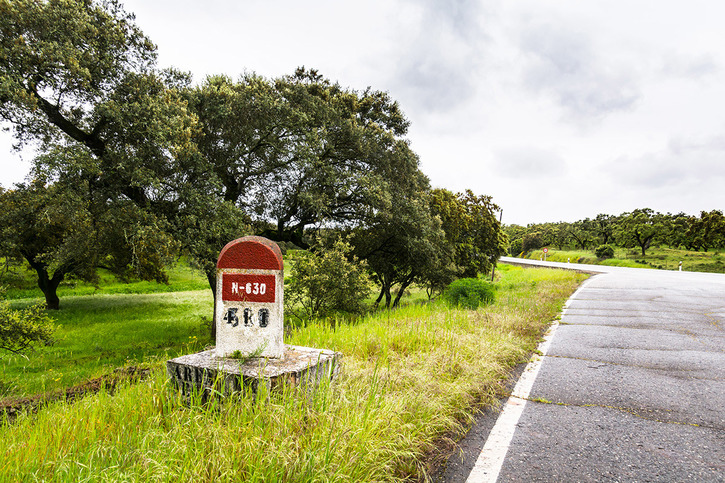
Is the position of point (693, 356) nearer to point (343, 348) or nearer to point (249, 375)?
point (343, 348)

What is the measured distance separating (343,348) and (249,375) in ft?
6.61

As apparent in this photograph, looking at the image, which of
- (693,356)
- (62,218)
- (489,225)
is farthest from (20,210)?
(489,225)

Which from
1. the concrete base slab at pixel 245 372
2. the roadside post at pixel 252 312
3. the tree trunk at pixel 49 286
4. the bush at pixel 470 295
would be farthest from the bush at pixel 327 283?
the tree trunk at pixel 49 286

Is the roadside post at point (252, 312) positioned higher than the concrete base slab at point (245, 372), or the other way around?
the roadside post at point (252, 312)

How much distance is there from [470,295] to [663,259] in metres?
51.8

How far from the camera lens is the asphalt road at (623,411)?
2666 millimetres

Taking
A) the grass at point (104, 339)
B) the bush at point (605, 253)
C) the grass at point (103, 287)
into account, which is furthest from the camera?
the bush at point (605, 253)

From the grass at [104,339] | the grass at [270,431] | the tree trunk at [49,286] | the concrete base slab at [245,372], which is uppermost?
the concrete base slab at [245,372]

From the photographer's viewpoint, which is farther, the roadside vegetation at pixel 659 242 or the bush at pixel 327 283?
the roadside vegetation at pixel 659 242

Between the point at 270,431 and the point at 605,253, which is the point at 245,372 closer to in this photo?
the point at 270,431

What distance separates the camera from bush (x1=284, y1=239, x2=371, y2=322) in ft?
40.1

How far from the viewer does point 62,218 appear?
1045 cm

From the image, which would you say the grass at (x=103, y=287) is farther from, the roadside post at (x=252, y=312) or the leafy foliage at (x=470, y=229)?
the roadside post at (x=252, y=312)

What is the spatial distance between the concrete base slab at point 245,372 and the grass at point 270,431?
122 mm
